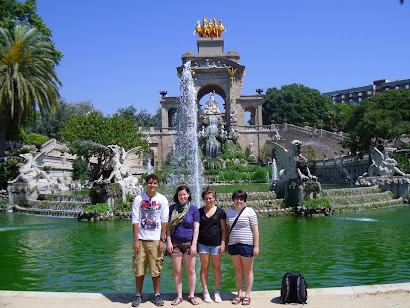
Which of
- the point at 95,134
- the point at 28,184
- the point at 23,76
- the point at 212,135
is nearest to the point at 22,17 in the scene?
the point at 23,76

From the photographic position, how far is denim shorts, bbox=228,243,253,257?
5562 mm

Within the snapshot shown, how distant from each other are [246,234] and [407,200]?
17.7m

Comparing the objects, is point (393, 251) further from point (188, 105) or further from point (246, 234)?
point (188, 105)

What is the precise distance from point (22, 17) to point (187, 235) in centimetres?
3006

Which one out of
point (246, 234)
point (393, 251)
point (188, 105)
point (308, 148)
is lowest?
point (393, 251)

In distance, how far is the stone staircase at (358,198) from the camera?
17812 mm

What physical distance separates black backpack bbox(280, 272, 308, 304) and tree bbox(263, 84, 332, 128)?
64369 mm

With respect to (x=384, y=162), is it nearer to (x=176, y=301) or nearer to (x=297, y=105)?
(x=176, y=301)

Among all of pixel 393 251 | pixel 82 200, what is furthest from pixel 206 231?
pixel 82 200

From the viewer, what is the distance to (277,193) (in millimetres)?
17438

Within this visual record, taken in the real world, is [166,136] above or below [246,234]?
above

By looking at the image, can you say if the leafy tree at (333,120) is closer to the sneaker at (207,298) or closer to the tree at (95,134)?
the tree at (95,134)

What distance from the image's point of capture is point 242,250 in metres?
5.58

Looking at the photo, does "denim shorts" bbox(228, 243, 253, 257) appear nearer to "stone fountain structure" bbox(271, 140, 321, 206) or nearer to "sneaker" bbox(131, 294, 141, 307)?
"sneaker" bbox(131, 294, 141, 307)
